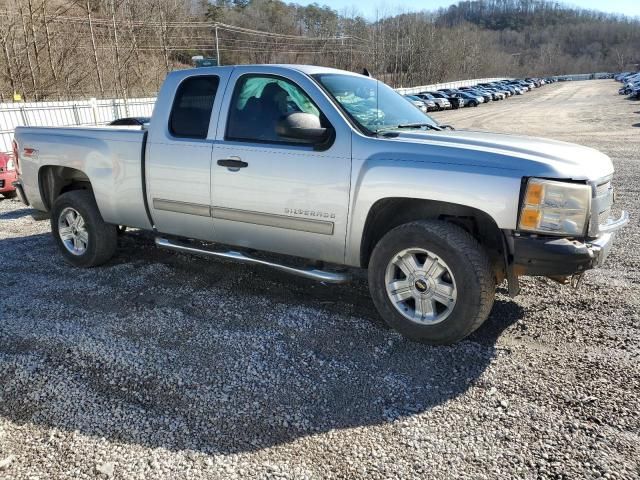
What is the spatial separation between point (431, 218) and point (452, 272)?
1.58ft

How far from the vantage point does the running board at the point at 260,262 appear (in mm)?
3891

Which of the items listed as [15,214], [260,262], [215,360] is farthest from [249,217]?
[15,214]

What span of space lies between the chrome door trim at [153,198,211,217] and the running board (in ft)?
1.05

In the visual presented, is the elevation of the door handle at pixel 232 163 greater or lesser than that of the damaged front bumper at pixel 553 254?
greater

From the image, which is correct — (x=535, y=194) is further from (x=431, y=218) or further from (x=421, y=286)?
(x=421, y=286)

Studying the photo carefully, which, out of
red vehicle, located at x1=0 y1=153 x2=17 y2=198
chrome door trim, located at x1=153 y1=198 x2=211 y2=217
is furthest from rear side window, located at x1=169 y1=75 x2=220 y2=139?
red vehicle, located at x1=0 y1=153 x2=17 y2=198

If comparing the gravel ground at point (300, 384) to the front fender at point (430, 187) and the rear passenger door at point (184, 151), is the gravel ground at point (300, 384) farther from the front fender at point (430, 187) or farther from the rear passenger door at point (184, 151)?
the front fender at point (430, 187)

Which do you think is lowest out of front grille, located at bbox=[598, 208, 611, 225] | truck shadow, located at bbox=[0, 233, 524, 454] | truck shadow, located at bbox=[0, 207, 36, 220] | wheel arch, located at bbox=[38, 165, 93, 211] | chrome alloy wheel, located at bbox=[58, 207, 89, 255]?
truck shadow, located at bbox=[0, 207, 36, 220]

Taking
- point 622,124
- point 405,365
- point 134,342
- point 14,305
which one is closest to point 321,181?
point 405,365

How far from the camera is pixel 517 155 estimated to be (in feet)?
10.9

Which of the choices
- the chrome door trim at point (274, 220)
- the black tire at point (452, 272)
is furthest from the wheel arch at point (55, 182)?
the black tire at point (452, 272)

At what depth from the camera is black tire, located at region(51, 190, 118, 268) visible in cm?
528

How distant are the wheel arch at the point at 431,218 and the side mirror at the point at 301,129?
635 millimetres

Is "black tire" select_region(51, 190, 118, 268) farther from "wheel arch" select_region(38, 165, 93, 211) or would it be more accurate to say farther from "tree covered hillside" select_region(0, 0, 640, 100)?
"tree covered hillside" select_region(0, 0, 640, 100)
